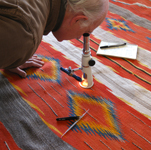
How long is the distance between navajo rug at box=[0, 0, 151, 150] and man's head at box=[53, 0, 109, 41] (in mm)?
284

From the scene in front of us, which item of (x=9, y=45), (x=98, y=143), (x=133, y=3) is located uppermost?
A: (x=9, y=45)

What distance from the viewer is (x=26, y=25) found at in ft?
1.53

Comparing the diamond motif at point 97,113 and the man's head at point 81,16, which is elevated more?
the man's head at point 81,16

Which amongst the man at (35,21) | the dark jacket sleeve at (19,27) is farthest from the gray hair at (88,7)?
the dark jacket sleeve at (19,27)

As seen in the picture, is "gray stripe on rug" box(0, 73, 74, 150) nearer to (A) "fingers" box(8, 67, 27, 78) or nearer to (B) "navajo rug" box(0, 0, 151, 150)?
(B) "navajo rug" box(0, 0, 151, 150)

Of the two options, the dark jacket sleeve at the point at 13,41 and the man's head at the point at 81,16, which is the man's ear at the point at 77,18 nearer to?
the man's head at the point at 81,16

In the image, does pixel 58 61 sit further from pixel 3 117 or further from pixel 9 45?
pixel 9 45

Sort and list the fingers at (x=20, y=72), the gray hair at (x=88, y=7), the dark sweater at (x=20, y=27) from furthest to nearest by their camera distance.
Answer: the fingers at (x=20, y=72)
the gray hair at (x=88, y=7)
the dark sweater at (x=20, y=27)

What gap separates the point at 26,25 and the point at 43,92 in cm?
41

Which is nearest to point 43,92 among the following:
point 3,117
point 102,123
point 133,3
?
point 3,117

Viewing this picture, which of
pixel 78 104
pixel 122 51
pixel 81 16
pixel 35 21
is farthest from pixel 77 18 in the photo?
pixel 122 51

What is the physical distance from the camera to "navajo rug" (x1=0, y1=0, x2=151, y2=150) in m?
0.63

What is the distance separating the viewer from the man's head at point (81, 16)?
593mm

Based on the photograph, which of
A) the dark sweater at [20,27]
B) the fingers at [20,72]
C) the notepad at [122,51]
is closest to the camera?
the dark sweater at [20,27]
